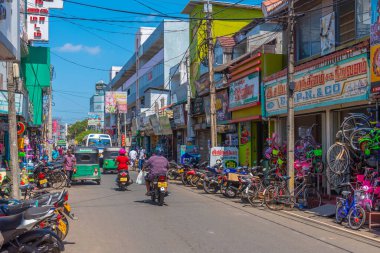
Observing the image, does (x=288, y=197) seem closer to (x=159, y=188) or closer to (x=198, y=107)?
(x=159, y=188)

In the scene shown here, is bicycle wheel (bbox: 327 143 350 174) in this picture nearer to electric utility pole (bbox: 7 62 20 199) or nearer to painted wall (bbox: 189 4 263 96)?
electric utility pole (bbox: 7 62 20 199)

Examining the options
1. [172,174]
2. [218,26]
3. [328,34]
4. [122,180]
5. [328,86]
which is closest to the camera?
[328,86]

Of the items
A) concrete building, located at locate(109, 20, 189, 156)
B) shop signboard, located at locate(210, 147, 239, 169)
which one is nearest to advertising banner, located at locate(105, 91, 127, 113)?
concrete building, located at locate(109, 20, 189, 156)

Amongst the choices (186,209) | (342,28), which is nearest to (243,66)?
(342,28)

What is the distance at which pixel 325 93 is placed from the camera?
1428 centimetres

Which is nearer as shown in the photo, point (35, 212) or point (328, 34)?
point (35, 212)

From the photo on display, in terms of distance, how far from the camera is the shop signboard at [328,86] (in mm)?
12422

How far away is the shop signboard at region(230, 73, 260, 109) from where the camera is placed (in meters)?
19.8

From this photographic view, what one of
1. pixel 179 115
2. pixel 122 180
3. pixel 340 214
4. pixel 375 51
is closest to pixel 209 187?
pixel 122 180

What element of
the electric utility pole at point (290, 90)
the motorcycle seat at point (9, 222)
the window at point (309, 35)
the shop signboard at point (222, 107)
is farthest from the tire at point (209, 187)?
the motorcycle seat at point (9, 222)

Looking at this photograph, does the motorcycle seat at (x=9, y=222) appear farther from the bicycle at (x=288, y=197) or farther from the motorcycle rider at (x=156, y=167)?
the bicycle at (x=288, y=197)

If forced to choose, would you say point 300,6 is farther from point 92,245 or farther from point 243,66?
point 92,245

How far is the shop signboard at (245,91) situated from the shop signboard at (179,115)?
11.7 meters

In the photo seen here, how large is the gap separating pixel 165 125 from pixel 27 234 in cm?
3207
